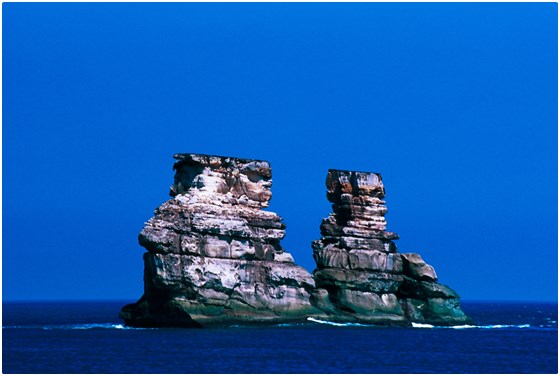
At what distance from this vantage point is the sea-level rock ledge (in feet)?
225

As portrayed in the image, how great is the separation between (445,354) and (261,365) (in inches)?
391

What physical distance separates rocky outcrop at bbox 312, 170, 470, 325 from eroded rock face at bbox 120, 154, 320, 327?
2.68m

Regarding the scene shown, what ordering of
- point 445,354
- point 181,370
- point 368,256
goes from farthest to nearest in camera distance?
point 368,256
point 445,354
point 181,370

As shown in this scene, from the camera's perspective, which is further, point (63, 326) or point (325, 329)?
point (63, 326)

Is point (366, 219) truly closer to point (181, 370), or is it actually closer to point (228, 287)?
point (228, 287)

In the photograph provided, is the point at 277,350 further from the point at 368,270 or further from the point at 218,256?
the point at 368,270

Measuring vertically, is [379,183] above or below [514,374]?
above

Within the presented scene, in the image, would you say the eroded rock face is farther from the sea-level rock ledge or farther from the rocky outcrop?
the rocky outcrop

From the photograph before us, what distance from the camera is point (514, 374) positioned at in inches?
2108

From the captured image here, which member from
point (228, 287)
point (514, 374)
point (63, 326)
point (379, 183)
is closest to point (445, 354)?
point (514, 374)

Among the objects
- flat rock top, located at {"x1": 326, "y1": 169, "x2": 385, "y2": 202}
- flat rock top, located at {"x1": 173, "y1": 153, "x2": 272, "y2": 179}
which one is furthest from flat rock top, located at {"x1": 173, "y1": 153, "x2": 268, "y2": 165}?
flat rock top, located at {"x1": 326, "y1": 169, "x2": 385, "y2": 202}

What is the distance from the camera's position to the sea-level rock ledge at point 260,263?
2699 inches

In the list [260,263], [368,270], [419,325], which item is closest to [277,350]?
[260,263]

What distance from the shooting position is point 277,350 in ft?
200
